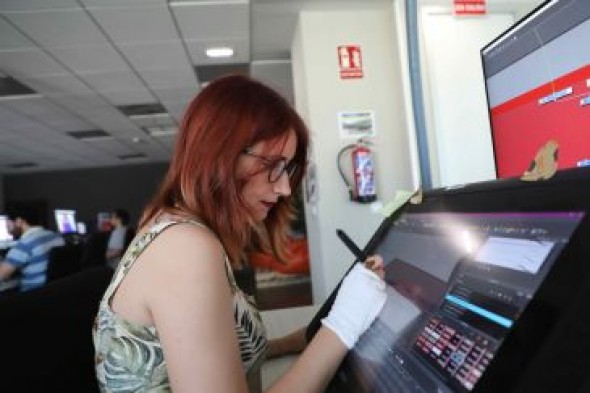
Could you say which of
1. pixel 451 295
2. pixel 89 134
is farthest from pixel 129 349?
pixel 89 134

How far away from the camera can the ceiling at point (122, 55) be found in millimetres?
2783

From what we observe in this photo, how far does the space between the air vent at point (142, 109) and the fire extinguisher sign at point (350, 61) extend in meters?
2.74

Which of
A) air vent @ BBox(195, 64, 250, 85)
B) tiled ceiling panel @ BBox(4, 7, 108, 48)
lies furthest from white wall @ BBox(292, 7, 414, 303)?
tiled ceiling panel @ BBox(4, 7, 108, 48)

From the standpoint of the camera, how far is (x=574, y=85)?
0.68m

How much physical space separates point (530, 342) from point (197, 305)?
417 millimetres

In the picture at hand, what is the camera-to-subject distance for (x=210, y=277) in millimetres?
625

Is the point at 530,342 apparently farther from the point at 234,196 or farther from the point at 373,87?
the point at 373,87

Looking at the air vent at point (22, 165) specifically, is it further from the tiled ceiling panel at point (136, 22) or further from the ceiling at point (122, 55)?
the tiled ceiling panel at point (136, 22)

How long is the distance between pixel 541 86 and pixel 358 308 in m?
0.46

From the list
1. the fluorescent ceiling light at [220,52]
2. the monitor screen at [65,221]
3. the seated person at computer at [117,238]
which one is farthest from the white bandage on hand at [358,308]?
the monitor screen at [65,221]

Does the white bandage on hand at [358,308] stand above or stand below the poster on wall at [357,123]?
below

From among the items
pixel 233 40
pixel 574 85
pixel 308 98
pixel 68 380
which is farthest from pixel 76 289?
pixel 233 40

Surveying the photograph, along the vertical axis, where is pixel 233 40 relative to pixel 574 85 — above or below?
above

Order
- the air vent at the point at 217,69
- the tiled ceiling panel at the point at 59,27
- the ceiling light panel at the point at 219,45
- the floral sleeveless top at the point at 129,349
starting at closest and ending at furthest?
the floral sleeveless top at the point at 129,349, the tiled ceiling panel at the point at 59,27, the ceiling light panel at the point at 219,45, the air vent at the point at 217,69
